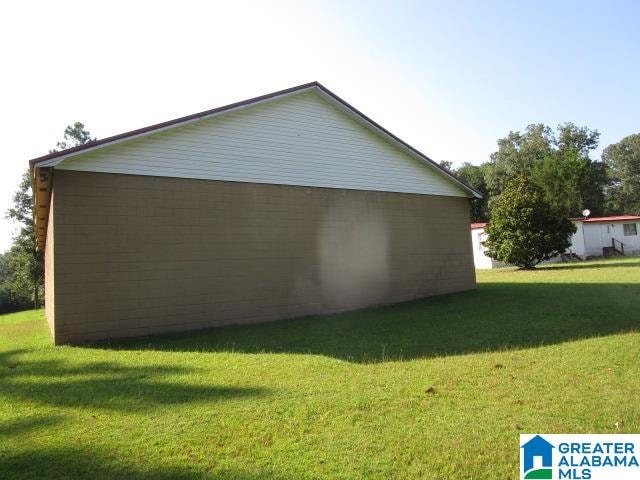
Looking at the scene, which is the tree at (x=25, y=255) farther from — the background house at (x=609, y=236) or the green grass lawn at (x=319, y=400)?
the background house at (x=609, y=236)

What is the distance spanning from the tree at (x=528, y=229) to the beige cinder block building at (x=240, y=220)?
Answer: 12.8m

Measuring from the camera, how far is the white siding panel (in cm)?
1017

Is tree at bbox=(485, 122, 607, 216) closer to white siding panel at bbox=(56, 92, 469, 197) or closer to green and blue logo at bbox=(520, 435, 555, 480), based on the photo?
white siding panel at bbox=(56, 92, 469, 197)

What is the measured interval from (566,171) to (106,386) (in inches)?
1861

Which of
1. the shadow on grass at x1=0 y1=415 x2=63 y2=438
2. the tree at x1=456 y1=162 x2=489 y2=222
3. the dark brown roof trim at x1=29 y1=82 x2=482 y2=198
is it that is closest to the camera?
the shadow on grass at x1=0 y1=415 x2=63 y2=438

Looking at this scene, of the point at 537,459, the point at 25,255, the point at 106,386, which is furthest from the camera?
the point at 25,255

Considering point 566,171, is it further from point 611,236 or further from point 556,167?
point 611,236

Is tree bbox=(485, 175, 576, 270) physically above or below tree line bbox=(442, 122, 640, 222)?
below

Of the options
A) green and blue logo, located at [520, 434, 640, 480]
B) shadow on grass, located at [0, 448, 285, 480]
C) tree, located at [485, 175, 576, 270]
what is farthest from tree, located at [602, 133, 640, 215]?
shadow on grass, located at [0, 448, 285, 480]

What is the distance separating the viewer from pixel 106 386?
6008 mm

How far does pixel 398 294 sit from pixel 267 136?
20.5 feet

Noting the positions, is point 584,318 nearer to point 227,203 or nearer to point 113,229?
point 227,203

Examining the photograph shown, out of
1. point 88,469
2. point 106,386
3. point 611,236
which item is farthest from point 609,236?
point 88,469

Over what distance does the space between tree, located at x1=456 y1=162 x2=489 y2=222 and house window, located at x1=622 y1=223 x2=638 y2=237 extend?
556 inches
